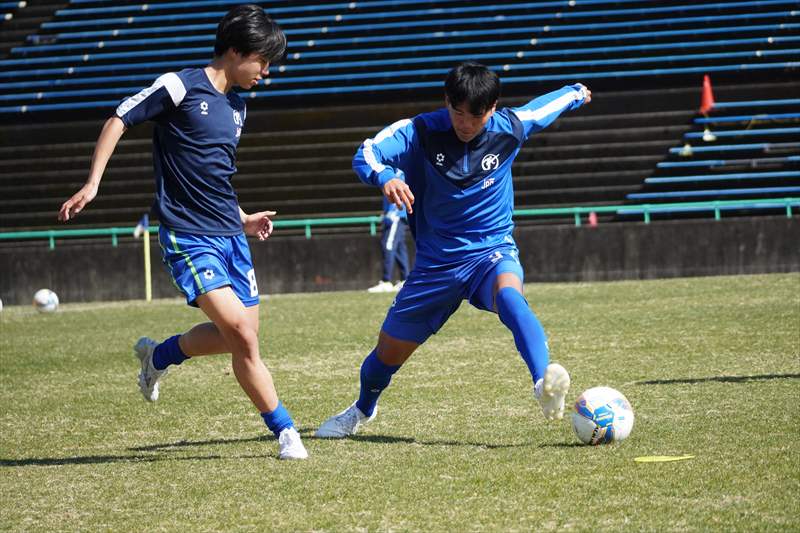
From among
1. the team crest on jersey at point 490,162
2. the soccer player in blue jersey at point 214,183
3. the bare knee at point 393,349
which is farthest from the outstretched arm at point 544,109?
the soccer player in blue jersey at point 214,183

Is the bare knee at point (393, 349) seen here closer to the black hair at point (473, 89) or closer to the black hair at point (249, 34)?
the black hair at point (473, 89)

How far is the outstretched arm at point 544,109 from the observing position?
607cm

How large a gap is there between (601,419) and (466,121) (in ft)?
5.21

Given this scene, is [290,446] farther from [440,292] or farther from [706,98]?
[706,98]

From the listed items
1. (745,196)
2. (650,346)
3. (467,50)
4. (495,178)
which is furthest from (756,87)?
(495,178)

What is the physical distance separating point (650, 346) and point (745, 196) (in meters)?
11.4

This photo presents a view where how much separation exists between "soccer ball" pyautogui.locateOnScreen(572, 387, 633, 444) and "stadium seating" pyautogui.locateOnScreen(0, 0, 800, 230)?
14.5 meters

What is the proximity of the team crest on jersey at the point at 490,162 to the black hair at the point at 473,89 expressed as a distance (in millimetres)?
364

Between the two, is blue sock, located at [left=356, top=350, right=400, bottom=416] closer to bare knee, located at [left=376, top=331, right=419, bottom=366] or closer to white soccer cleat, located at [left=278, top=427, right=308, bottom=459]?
bare knee, located at [left=376, top=331, right=419, bottom=366]

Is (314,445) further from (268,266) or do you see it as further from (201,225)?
(268,266)

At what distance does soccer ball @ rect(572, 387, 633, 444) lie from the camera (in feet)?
17.5

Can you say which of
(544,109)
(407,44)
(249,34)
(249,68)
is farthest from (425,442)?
(407,44)

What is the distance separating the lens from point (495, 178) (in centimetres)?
582

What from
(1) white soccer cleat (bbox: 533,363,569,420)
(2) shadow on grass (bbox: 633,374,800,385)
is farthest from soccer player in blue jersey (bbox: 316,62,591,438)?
(2) shadow on grass (bbox: 633,374,800,385)
